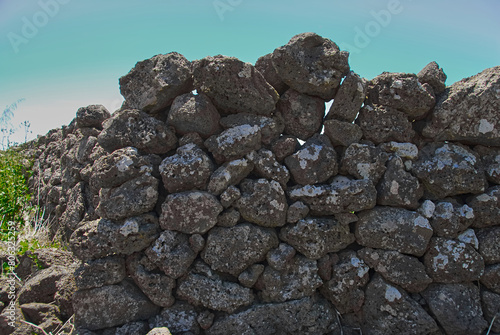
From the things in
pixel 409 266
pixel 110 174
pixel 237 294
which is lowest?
pixel 237 294

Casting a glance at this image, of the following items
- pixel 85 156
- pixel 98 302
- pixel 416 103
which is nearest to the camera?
pixel 98 302

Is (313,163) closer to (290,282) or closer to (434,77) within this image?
(290,282)

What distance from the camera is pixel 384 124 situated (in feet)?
11.7

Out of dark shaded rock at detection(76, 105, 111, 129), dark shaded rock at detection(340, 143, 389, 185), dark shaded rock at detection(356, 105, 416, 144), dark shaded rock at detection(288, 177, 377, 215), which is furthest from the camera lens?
dark shaded rock at detection(76, 105, 111, 129)

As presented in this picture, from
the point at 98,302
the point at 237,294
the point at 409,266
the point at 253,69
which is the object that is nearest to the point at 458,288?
the point at 409,266

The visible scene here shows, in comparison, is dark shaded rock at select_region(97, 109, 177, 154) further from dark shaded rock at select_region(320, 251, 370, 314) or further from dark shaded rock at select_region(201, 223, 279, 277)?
dark shaded rock at select_region(320, 251, 370, 314)

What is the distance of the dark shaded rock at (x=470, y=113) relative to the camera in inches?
134

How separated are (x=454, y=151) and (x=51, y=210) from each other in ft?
17.4

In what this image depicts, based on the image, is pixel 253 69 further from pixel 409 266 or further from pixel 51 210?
pixel 51 210

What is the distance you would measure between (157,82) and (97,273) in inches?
77.4

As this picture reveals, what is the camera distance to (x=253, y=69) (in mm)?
3447

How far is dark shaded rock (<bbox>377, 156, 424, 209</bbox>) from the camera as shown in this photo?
342 cm

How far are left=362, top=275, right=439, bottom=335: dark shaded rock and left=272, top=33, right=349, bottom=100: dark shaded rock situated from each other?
206 centimetres

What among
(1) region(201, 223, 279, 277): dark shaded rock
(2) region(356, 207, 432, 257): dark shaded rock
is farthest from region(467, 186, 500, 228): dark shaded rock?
(1) region(201, 223, 279, 277): dark shaded rock
